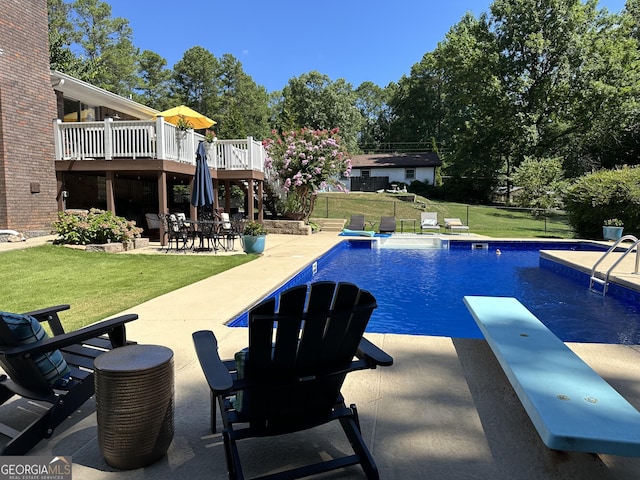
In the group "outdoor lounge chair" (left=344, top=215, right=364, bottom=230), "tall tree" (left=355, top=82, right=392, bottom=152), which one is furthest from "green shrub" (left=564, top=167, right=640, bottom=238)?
"tall tree" (left=355, top=82, right=392, bottom=152)

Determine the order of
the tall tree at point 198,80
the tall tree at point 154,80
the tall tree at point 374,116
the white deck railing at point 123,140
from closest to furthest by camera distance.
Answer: the white deck railing at point 123,140 < the tall tree at point 154,80 < the tall tree at point 198,80 < the tall tree at point 374,116

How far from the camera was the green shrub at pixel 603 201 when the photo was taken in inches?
566

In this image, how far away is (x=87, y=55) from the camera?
36844mm

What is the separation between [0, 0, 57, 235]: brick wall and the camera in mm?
10695

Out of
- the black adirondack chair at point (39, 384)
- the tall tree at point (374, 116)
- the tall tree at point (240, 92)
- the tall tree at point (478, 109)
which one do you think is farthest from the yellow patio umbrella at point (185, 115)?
the tall tree at point (374, 116)

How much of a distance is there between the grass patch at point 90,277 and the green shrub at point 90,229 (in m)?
0.50

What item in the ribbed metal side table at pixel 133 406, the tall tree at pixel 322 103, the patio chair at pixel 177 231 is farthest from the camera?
the tall tree at pixel 322 103

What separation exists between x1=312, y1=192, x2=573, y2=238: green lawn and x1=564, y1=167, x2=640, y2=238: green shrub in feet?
8.46

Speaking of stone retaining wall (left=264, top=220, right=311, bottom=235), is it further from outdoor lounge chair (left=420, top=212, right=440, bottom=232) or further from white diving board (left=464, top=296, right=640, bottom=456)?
white diving board (left=464, top=296, right=640, bottom=456)

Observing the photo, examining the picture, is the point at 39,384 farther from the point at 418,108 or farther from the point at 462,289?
the point at 418,108

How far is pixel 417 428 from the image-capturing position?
2.52 m

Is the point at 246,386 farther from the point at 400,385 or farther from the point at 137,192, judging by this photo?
the point at 137,192

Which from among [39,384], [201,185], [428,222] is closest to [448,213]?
[428,222]

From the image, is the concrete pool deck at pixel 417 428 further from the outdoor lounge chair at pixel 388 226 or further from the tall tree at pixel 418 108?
the tall tree at pixel 418 108
